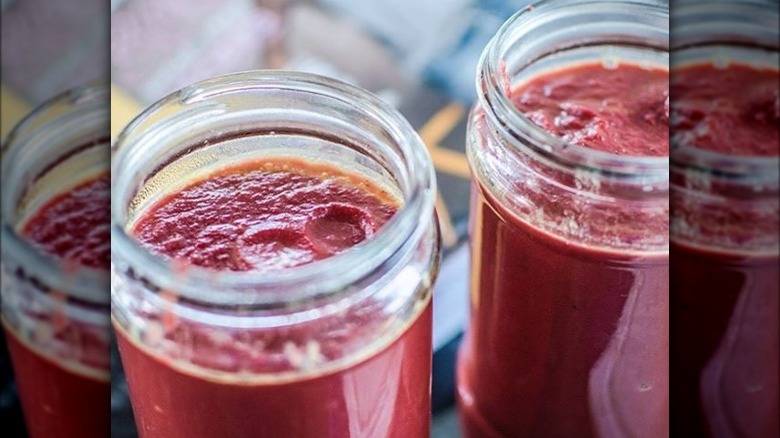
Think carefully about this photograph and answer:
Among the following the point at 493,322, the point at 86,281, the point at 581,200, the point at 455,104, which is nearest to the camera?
the point at 86,281

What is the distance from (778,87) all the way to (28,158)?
430 millimetres

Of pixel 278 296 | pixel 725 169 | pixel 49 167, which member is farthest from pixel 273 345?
pixel 725 169

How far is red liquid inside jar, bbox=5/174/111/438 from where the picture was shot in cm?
65


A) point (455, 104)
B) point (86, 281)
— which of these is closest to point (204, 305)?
point (86, 281)

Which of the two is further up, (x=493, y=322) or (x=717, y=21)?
(x=717, y=21)

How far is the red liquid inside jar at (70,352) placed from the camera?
65cm

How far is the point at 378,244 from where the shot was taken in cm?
64

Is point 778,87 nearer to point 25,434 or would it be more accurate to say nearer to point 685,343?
point 685,343

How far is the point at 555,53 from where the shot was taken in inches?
34.7

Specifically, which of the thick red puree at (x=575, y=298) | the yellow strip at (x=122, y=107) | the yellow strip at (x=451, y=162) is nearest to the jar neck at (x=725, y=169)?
the thick red puree at (x=575, y=298)

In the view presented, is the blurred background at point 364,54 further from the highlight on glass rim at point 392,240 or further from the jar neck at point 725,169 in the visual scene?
the jar neck at point 725,169

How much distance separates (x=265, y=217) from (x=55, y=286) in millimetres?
166

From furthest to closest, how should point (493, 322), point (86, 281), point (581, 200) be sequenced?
point (493, 322) < point (581, 200) < point (86, 281)

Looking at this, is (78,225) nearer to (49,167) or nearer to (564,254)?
(49,167)
